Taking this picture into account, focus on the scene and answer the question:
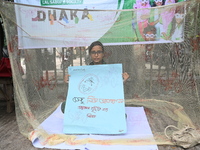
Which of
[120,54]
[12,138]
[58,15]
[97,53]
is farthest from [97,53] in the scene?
[12,138]

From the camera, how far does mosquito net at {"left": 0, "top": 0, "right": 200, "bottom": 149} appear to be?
6.78 feet

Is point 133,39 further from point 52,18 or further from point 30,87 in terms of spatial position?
point 30,87

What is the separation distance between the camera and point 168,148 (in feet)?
5.78

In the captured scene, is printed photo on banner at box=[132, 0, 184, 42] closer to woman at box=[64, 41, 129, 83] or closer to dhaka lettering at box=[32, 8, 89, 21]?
woman at box=[64, 41, 129, 83]

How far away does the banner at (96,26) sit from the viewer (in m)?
2.06

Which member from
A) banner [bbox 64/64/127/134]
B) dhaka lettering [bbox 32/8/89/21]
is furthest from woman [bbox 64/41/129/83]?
dhaka lettering [bbox 32/8/89/21]

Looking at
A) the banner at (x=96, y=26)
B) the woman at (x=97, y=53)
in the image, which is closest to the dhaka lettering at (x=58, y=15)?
the banner at (x=96, y=26)

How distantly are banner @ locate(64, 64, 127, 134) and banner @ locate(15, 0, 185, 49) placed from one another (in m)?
0.41

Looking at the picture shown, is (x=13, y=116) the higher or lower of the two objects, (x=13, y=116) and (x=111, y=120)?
the lower

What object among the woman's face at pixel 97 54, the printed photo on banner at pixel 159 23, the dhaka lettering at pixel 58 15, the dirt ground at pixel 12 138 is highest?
the dhaka lettering at pixel 58 15

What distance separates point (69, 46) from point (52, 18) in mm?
442

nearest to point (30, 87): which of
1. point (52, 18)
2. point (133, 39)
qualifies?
point (52, 18)

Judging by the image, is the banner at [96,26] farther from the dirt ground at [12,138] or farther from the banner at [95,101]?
the dirt ground at [12,138]

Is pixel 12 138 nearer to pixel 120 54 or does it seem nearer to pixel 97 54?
pixel 97 54
